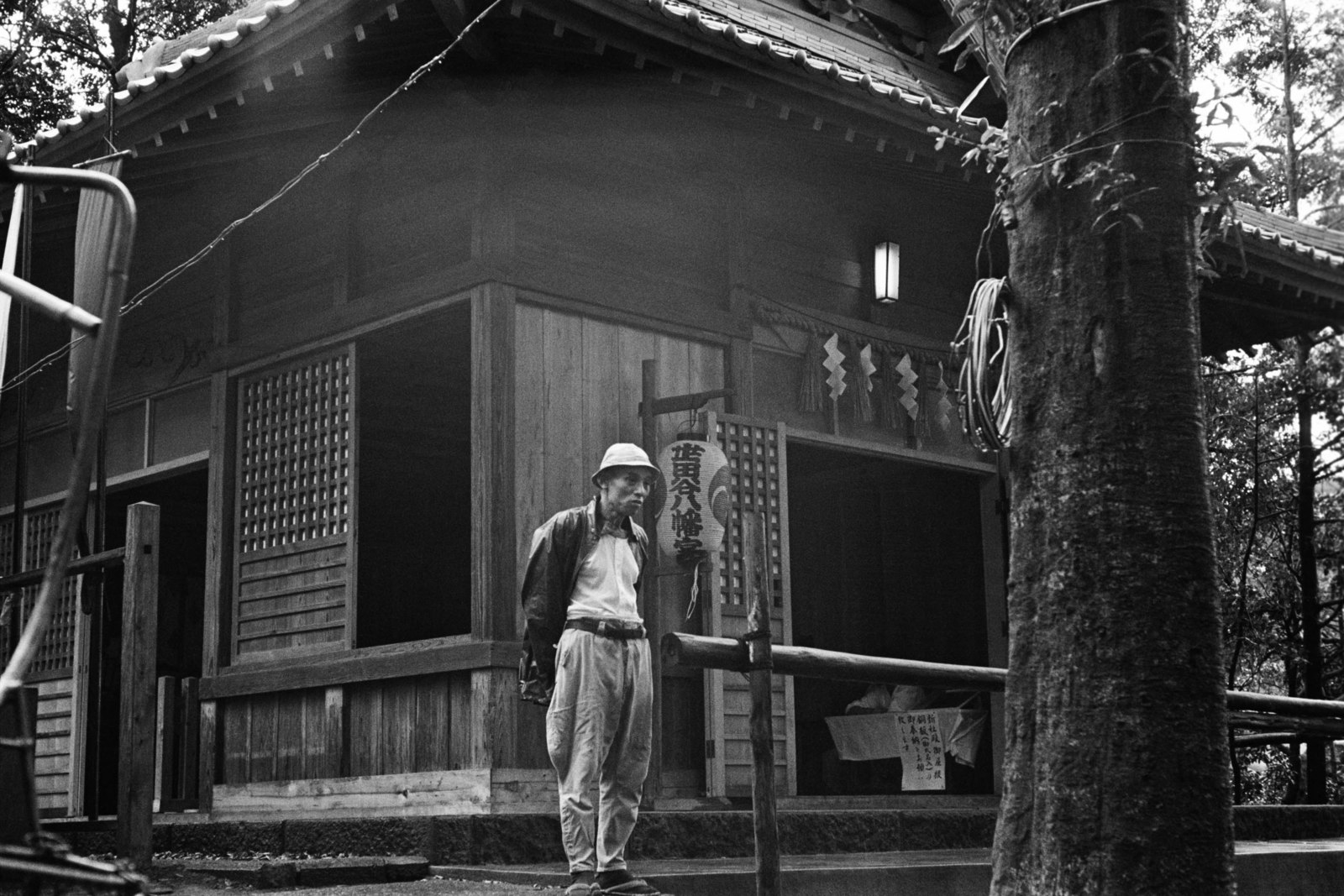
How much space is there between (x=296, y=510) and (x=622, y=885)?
411 cm

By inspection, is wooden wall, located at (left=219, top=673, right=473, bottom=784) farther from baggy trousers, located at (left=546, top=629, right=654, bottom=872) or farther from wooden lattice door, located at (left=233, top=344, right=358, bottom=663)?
baggy trousers, located at (left=546, top=629, right=654, bottom=872)

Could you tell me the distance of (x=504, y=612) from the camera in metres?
8.27

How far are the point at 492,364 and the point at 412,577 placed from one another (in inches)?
243

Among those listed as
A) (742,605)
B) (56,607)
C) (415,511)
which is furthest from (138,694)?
(415,511)

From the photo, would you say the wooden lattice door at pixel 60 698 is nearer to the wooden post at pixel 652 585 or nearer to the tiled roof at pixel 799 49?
the wooden post at pixel 652 585

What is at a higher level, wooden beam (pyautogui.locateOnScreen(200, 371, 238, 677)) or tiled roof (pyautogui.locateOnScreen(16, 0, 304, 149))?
tiled roof (pyautogui.locateOnScreen(16, 0, 304, 149))

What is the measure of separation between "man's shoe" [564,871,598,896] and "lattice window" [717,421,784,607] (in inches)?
121

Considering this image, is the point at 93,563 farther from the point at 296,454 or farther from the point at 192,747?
the point at 192,747

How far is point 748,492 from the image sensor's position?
375 inches

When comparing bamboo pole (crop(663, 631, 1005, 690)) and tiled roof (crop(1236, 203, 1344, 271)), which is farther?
tiled roof (crop(1236, 203, 1344, 271))

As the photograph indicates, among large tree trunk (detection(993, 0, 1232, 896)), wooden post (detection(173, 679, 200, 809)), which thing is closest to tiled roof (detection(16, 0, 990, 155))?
large tree trunk (detection(993, 0, 1232, 896))

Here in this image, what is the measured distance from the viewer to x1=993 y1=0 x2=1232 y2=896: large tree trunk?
4090mm

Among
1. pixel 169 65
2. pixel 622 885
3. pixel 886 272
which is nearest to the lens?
pixel 622 885

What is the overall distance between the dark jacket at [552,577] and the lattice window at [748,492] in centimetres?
267
